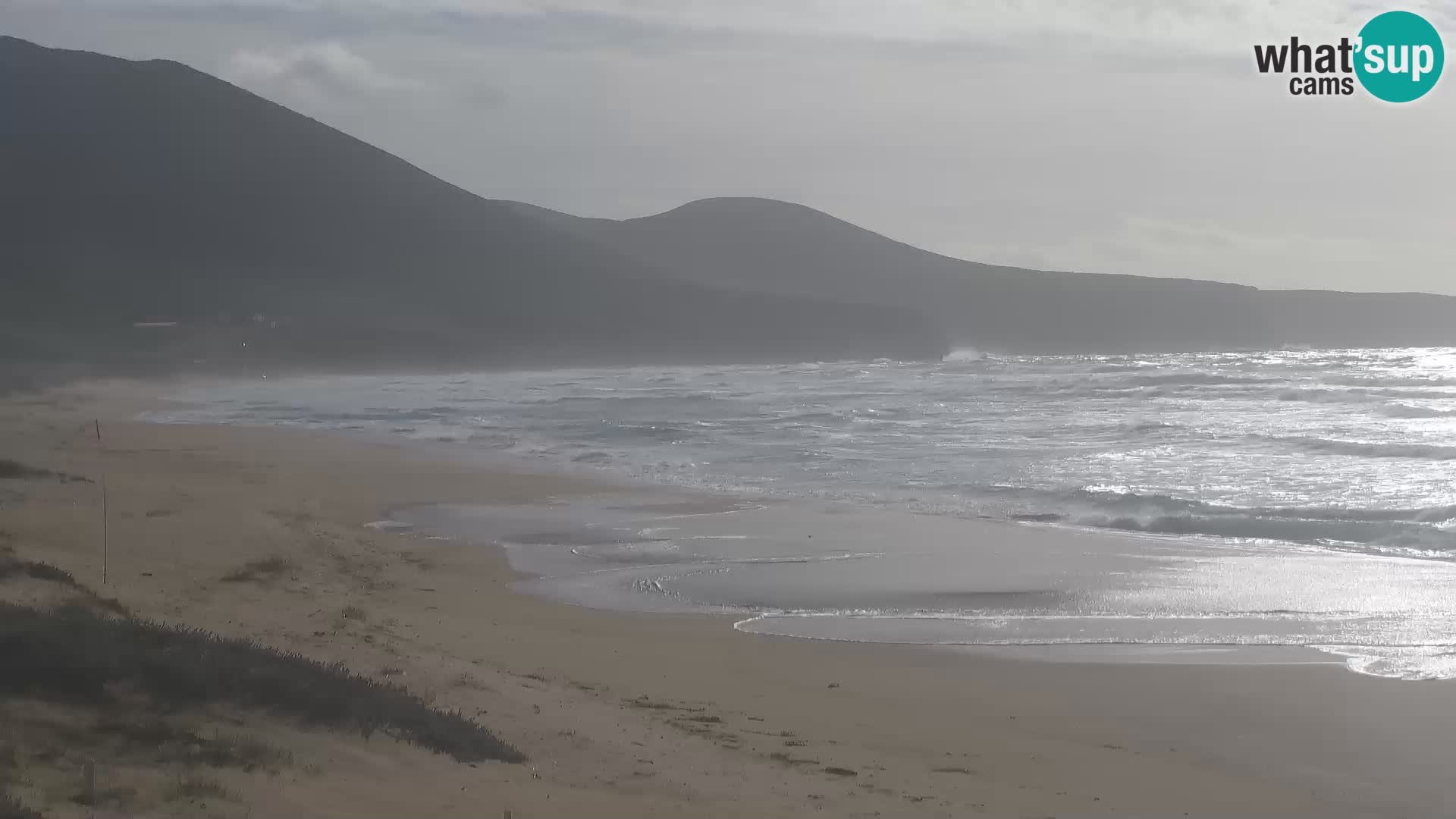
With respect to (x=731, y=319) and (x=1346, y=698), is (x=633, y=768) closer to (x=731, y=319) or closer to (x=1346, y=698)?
(x=1346, y=698)

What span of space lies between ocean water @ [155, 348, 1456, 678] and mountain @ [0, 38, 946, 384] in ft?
159

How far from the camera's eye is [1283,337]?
105 metres

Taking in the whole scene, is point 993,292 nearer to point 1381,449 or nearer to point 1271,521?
point 1381,449

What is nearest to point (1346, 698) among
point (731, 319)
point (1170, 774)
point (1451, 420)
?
point (1170, 774)

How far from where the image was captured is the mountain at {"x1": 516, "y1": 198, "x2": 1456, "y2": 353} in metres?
104

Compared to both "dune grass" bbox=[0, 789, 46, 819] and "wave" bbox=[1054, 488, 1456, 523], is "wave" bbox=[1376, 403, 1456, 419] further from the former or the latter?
"dune grass" bbox=[0, 789, 46, 819]

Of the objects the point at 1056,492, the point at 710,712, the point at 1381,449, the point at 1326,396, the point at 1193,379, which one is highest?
the point at 1193,379

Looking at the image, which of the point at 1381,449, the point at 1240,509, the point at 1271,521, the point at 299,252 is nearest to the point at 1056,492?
the point at 1240,509

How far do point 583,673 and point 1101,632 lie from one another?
3310mm

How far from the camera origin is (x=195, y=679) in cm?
416

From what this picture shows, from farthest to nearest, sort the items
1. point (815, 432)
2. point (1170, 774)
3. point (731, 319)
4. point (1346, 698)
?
point (731, 319) → point (815, 432) → point (1346, 698) → point (1170, 774)

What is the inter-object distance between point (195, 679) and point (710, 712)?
248cm

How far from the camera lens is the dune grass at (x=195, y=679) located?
3975 millimetres

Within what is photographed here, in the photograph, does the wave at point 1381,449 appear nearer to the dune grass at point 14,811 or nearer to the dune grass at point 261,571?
the dune grass at point 261,571
